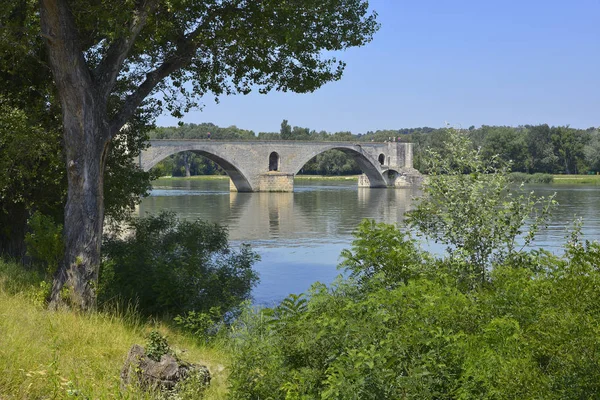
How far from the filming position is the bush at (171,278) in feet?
31.1

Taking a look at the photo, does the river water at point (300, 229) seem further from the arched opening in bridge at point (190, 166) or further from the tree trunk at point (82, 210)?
the arched opening in bridge at point (190, 166)

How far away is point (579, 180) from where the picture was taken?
6738 centimetres

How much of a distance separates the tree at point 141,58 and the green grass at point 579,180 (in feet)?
201

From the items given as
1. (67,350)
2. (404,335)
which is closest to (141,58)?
(67,350)

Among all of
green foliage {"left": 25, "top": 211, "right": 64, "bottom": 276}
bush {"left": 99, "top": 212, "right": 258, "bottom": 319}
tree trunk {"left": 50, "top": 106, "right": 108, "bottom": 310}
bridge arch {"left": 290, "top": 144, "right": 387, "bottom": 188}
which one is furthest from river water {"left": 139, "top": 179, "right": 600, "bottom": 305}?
bridge arch {"left": 290, "top": 144, "right": 387, "bottom": 188}

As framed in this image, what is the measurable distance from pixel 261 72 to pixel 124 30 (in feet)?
9.82

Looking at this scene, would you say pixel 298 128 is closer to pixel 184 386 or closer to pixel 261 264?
pixel 261 264

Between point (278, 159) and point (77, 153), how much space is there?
196ft

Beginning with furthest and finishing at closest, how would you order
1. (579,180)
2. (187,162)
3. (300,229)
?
1. (187,162)
2. (579,180)
3. (300,229)

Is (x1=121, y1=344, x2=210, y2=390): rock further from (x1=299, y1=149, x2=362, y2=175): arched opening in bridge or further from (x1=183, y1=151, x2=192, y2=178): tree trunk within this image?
(x1=183, y1=151, x2=192, y2=178): tree trunk

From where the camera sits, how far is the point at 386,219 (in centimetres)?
3162

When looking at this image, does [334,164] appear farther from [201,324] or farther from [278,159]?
[201,324]

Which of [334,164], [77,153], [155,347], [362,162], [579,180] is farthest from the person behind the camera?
[334,164]

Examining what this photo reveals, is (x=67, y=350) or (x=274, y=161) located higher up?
(x=274, y=161)
